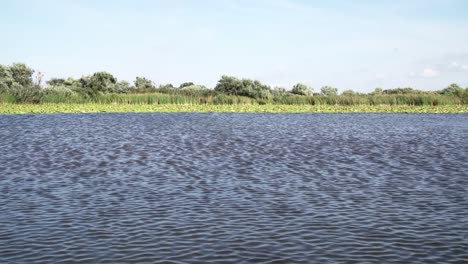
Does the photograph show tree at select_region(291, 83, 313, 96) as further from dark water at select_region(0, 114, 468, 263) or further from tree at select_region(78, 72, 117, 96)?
dark water at select_region(0, 114, 468, 263)

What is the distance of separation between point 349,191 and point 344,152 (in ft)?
29.1

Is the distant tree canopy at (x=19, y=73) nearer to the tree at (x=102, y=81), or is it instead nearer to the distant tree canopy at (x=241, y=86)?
the tree at (x=102, y=81)

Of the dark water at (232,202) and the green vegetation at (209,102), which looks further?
the green vegetation at (209,102)

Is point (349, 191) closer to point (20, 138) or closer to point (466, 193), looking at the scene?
point (466, 193)

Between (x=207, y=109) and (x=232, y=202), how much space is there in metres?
42.5

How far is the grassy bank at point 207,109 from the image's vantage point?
50.9 m

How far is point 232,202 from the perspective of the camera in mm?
13266

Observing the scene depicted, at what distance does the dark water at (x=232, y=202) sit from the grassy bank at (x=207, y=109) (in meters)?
25.2

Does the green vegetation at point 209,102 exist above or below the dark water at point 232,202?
above

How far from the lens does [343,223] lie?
11391 millimetres

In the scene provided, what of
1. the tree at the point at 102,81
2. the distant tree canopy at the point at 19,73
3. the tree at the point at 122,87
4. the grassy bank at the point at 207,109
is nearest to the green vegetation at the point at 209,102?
the grassy bank at the point at 207,109

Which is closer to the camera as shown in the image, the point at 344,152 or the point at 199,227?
the point at 199,227

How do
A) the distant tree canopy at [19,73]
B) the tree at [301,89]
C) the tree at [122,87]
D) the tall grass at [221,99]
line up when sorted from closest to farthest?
the tall grass at [221,99]
the tree at [122,87]
the distant tree canopy at [19,73]
the tree at [301,89]

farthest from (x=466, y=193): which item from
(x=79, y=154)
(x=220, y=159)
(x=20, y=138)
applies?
(x=20, y=138)
